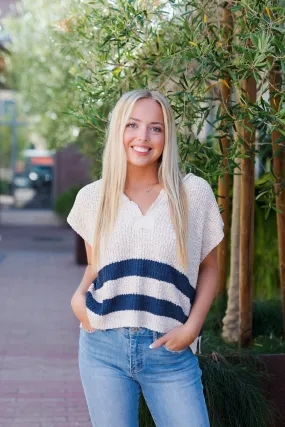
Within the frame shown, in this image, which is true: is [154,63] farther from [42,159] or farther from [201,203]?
[42,159]

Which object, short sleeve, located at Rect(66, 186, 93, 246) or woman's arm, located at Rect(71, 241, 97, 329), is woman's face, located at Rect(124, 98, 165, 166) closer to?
short sleeve, located at Rect(66, 186, 93, 246)

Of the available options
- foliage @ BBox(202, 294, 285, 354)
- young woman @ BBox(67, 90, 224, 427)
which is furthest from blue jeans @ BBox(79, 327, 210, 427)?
foliage @ BBox(202, 294, 285, 354)

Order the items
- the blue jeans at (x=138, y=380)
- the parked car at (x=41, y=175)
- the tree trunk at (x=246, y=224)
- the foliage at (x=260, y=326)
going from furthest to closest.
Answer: the parked car at (x=41, y=175), the foliage at (x=260, y=326), the tree trunk at (x=246, y=224), the blue jeans at (x=138, y=380)

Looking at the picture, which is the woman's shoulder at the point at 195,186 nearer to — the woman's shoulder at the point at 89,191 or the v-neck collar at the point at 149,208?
the v-neck collar at the point at 149,208

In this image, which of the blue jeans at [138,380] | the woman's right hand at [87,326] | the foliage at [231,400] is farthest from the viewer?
the foliage at [231,400]

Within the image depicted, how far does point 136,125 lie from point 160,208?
0.31 metres

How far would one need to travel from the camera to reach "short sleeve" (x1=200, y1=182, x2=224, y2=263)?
9.77 feet

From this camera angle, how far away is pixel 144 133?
2.96 meters

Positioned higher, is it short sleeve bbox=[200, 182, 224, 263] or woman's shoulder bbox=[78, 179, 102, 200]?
woman's shoulder bbox=[78, 179, 102, 200]

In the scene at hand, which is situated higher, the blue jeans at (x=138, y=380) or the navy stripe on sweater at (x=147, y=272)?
the navy stripe on sweater at (x=147, y=272)

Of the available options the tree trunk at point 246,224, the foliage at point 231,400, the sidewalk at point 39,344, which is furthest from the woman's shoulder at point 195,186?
the sidewalk at point 39,344

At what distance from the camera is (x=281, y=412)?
172 inches

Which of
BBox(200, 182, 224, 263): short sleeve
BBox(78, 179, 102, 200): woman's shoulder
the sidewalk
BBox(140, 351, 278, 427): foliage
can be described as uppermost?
BBox(78, 179, 102, 200): woman's shoulder

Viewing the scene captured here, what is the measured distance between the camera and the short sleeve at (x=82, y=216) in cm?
305
